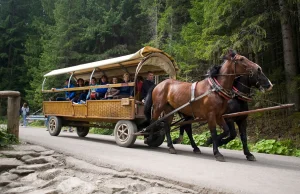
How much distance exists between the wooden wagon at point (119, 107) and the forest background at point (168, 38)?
2.99 m

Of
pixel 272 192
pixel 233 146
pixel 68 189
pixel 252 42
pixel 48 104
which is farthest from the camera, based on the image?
pixel 48 104

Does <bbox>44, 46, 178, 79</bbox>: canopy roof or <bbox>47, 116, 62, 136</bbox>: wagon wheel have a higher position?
<bbox>44, 46, 178, 79</bbox>: canopy roof

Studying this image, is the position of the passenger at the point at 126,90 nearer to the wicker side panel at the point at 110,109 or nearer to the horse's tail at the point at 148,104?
the wicker side panel at the point at 110,109

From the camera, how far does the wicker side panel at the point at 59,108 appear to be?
1015cm

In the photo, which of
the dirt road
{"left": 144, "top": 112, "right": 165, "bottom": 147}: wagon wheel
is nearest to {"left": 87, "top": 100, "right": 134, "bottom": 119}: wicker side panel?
{"left": 144, "top": 112, "right": 165, "bottom": 147}: wagon wheel

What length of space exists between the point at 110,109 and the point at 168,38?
1164 cm

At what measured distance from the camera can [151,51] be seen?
316 inches

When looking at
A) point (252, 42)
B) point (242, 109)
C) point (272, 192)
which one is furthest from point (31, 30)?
point (272, 192)

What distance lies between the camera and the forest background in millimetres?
11156

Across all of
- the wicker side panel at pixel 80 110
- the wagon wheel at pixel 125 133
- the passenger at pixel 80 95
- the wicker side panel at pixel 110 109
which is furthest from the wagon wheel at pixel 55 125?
the wagon wheel at pixel 125 133

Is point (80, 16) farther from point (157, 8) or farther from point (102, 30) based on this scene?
point (157, 8)

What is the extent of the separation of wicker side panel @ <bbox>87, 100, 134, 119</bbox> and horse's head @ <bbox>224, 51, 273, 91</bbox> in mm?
2954

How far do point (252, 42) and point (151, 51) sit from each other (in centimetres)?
443

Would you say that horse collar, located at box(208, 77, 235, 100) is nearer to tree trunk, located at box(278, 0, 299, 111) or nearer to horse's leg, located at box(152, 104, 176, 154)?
horse's leg, located at box(152, 104, 176, 154)
